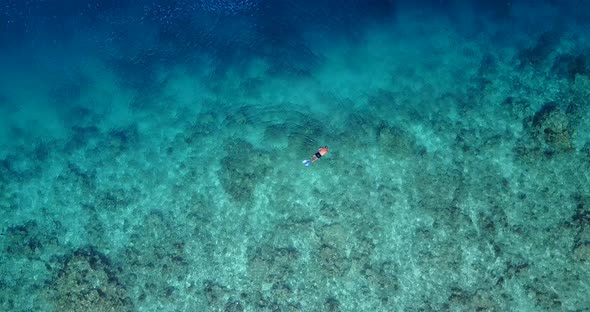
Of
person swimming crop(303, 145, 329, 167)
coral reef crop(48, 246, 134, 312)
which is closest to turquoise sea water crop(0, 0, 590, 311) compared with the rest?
coral reef crop(48, 246, 134, 312)

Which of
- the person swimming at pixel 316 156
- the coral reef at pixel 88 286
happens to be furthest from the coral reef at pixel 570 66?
the coral reef at pixel 88 286

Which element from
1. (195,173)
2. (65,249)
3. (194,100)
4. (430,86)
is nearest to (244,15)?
(194,100)

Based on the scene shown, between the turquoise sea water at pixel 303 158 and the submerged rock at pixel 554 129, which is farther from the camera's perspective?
the submerged rock at pixel 554 129

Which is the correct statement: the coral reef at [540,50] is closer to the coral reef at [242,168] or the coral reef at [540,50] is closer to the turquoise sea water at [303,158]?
the turquoise sea water at [303,158]

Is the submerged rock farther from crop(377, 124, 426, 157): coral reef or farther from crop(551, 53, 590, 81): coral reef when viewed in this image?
crop(377, 124, 426, 157): coral reef

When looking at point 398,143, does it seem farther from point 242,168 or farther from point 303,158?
point 242,168

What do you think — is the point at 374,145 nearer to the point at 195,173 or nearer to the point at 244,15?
the point at 195,173

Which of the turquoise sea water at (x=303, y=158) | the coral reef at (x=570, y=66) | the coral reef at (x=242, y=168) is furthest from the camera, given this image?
the coral reef at (x=242, y=168)
